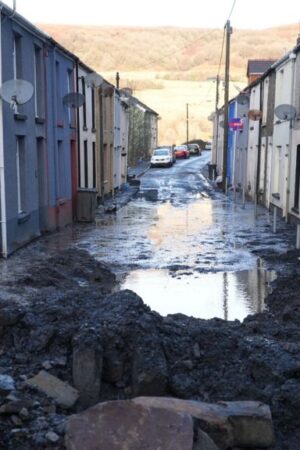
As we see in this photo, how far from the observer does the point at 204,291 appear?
10.9 metres

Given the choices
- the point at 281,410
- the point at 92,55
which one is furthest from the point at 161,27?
the point at 281,410

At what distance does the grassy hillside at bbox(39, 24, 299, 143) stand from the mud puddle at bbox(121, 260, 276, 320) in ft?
359

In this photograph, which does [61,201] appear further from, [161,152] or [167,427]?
[161,152]

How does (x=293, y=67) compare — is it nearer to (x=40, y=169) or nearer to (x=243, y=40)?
(x=40, y=169)

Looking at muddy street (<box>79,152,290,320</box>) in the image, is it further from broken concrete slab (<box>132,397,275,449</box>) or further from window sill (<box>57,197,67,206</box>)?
broken concrete slab (<box>132,397,275,449</box>)

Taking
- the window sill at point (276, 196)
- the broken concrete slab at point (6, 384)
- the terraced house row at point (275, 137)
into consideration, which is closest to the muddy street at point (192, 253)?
the window sill at point (276, 196)

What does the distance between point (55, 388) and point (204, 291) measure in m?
5.39

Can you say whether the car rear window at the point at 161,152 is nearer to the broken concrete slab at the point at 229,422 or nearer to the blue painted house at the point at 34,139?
the blue painted house at the point at 34,139

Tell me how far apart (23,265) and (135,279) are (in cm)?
230

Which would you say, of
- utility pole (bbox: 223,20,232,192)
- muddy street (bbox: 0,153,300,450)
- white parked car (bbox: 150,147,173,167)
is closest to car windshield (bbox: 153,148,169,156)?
white parked car (bbox: 150,147,173,167)

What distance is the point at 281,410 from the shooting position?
18.7 feet

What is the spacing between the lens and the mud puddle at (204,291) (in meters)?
9.77

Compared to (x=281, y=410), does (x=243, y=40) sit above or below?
above

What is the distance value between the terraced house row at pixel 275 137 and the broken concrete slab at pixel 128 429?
556 inches
